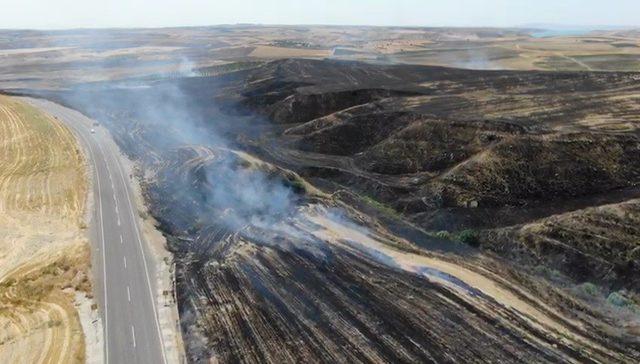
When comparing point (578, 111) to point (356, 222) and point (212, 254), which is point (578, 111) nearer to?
point (356, 222)

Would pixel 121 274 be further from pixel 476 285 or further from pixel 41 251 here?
pixel 476 285

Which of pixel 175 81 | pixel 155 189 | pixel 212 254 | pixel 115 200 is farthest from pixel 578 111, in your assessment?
pixel 175 81

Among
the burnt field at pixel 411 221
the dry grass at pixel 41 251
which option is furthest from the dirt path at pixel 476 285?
the dry grass at pixel 41 251

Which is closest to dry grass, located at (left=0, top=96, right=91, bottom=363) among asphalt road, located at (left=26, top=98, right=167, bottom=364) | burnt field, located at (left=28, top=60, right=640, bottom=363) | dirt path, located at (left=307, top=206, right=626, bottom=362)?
asphalt road, located at (left=26, top=98, right=167, bottom=364)

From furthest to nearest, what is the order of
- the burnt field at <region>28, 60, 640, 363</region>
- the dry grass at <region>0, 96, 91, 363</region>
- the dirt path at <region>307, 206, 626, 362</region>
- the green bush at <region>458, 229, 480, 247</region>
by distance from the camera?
the green bush at <region>458, 229, 480, 247</region>, the dry grass at <region>0, 96, 91, 363</region>, the burnt field at <region>28, 60, 640, 363</region>, the dirt path at <region>307, 206, 626, 362</region>

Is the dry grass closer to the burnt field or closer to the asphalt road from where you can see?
the asphalt road

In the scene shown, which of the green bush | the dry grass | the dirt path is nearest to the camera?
the dirt path
